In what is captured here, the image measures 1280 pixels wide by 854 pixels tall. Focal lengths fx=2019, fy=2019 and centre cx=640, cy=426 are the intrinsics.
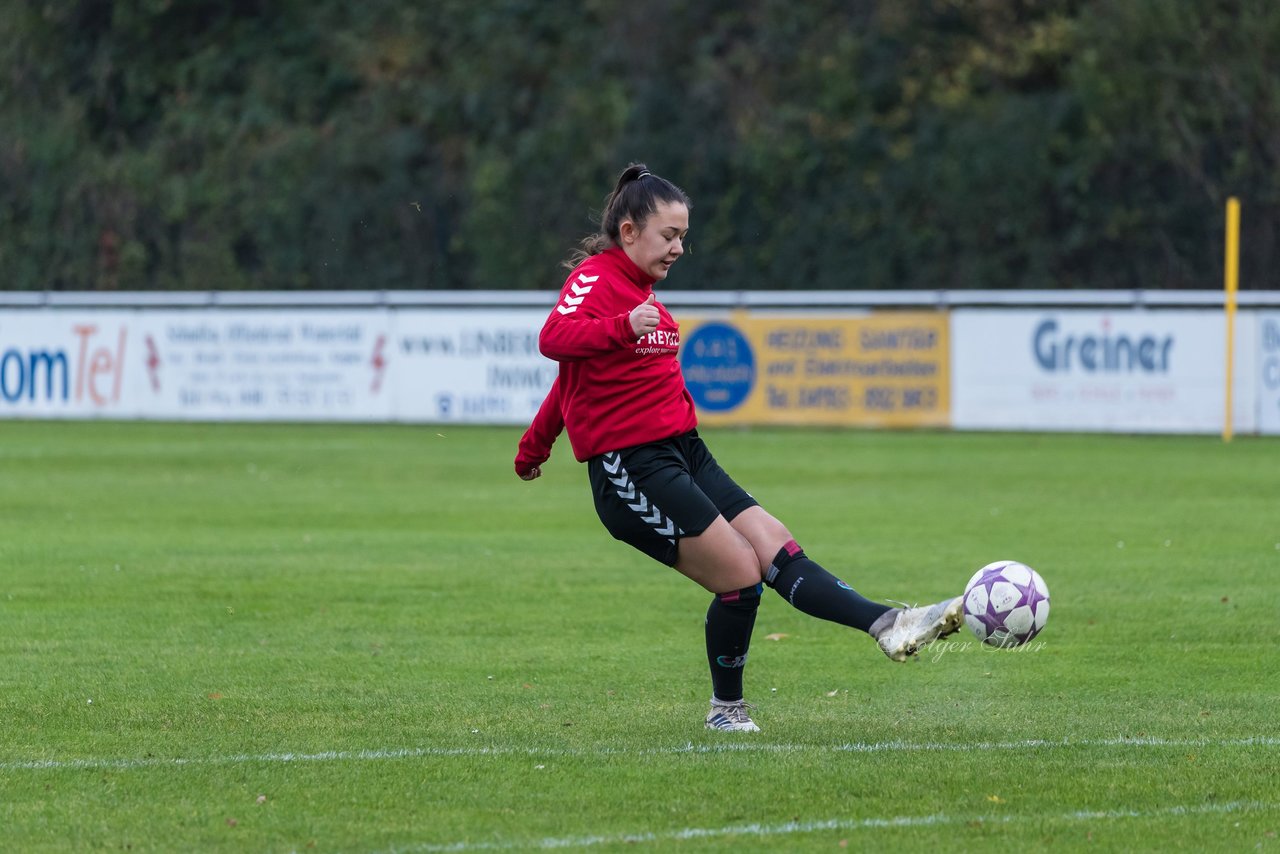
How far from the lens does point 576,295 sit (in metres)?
6.63

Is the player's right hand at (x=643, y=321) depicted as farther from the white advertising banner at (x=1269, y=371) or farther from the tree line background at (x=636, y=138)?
the tree line background at (x=636, y=138)

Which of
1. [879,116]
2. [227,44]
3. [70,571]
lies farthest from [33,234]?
[70,571]

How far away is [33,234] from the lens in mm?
42562

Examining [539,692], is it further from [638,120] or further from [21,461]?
[638,120]

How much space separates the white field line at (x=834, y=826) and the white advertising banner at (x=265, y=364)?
21.7 metres

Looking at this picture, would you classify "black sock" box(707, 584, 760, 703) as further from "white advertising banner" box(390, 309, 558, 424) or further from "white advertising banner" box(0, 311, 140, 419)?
"white advertising banner" box(0, 311, 140, 419)

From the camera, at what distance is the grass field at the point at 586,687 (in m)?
5.64

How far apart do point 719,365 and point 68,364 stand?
9.08m

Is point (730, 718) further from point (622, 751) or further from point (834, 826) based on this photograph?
point (834, 826)

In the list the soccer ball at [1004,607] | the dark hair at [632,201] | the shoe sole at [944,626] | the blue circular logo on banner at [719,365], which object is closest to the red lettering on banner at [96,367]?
the blue circular logo on banner at [719,365]

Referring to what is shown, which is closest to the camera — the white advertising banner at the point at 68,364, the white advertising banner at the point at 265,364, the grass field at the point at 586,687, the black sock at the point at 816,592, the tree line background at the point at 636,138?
the grass field at the point at 586,687

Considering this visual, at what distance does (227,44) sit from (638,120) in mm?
12144

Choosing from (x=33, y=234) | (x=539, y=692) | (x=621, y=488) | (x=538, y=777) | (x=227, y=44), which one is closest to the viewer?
(x=538, y=777)

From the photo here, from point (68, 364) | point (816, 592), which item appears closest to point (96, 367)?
point (68, 364)
